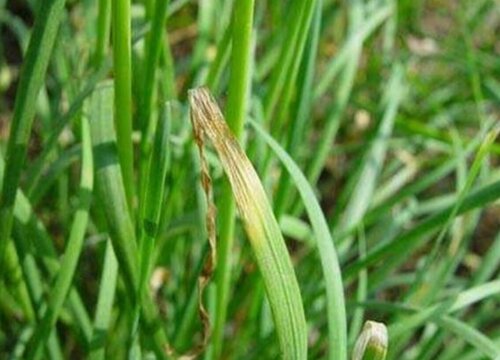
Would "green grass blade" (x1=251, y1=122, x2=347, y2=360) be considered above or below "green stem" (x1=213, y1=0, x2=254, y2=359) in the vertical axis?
below

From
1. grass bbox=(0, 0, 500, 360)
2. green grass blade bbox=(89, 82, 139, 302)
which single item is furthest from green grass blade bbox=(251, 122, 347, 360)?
green grass blade bbox=(89, 82, 139, 302)

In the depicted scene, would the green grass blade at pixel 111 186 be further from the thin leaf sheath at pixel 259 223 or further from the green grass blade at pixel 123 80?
the thin leaf sheath at pixel 259 223

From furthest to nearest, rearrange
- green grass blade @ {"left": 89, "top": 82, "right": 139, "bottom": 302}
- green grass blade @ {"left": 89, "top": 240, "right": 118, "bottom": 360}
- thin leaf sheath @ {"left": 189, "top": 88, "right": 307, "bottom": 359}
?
1. green grass blade @ {"left": 89, "top": 240, "right": 118, "bottom": 360}
2. green grass blade @ {"left": 89, "top": 82, "right": 139, "bottom": 302}
3. thin leaf sheath @ {"left": 189, "top": 88, "right": 307, "bottom": 359}

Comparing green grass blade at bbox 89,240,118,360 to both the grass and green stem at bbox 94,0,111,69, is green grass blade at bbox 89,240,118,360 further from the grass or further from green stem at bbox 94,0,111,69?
green stem at bbox 94,0,111,69

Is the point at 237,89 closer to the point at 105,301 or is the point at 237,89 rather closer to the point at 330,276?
the point at 330,276

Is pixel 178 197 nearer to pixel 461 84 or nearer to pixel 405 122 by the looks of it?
pixel 405 122

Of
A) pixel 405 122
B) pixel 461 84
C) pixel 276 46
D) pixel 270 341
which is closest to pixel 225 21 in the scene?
pixel 276 46

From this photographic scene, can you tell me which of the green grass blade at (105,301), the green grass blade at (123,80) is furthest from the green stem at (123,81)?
the green grass blade at (105,301)

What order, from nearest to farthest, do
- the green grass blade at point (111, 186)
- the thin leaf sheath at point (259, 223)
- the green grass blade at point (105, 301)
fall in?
the thin leaf sheath at point (259, 223) < the green grass blade at point (111, 186) < the green grass blade at point (105, 301)
